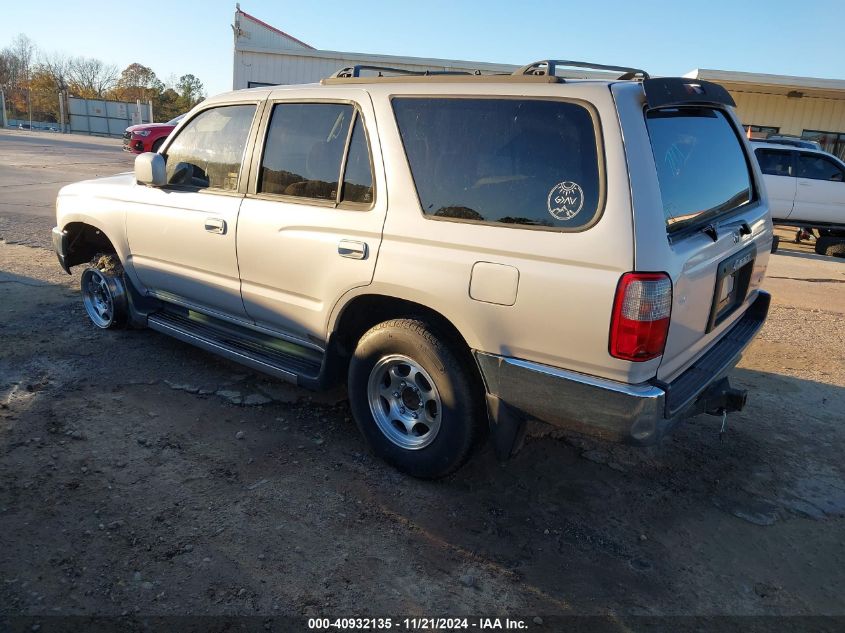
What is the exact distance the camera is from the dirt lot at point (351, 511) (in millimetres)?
2518

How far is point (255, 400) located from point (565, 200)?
2515 mm

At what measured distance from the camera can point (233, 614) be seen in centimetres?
237

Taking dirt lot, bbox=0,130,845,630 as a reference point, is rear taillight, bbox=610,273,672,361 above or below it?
above

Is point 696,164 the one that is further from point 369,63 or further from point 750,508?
point 369,63

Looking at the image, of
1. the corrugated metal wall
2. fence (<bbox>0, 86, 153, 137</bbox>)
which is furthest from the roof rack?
fence (<bbox>0, 86, 153, 137</bbox>)

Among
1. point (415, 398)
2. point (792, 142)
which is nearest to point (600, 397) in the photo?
point (415, 398)

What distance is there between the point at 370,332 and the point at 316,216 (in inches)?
28.1

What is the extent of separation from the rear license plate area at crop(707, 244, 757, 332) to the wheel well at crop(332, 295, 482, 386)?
121 cm

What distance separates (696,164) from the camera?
3.05 metres

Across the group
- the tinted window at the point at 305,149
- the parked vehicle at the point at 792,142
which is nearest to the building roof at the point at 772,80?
the parked vehicle at the point at 792,142

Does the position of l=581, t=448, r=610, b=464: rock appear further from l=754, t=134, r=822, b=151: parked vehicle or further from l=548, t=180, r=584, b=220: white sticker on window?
l=754, t=134, r=822, b=151: parked vehicle

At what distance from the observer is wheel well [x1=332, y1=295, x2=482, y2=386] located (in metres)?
3.09

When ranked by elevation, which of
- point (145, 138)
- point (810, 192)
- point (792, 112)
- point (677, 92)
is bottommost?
point (145, 138)

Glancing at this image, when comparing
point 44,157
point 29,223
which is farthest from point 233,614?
point 44,157
